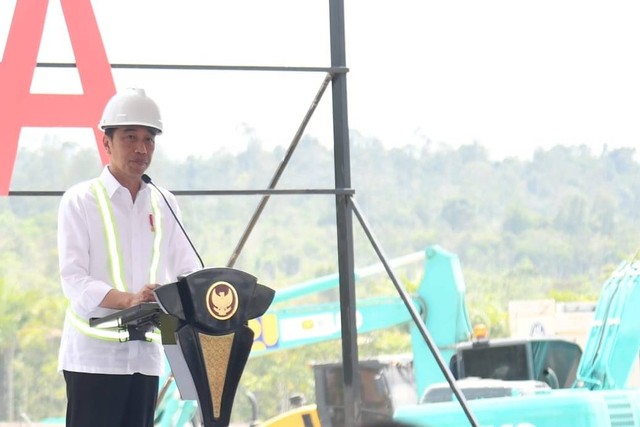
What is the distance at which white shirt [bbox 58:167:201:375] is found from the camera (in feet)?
10.2

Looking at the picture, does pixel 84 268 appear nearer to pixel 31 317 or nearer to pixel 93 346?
pixel 93 346

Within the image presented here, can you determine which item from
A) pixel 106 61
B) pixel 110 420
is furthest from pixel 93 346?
pixel 106 61

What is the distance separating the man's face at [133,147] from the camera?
3.16 metres

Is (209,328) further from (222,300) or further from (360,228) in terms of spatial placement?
(360,228)

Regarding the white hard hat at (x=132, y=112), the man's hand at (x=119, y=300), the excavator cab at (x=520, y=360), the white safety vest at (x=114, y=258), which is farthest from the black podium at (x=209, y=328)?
the excavator cab at (x=520, y=360)

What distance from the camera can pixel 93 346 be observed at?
312cm

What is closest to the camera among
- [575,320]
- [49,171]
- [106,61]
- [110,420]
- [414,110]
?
[110,420]

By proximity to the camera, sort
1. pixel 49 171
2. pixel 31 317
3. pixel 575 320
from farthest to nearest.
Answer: pixel 49 171, pixel 31 317, pixel 575 320

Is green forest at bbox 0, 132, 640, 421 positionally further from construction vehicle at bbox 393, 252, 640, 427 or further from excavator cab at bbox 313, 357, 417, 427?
construction vehicle at bbox 393, 252, 640, 427

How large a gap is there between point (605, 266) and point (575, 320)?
28.7 ft

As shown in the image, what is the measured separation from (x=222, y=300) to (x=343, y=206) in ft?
5.63

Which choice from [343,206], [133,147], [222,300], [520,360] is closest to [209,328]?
[222,300]

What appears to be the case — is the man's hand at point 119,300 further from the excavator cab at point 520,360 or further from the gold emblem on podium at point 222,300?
the excavator cab at point 520,360

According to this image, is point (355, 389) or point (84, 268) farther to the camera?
point (355, 389)
